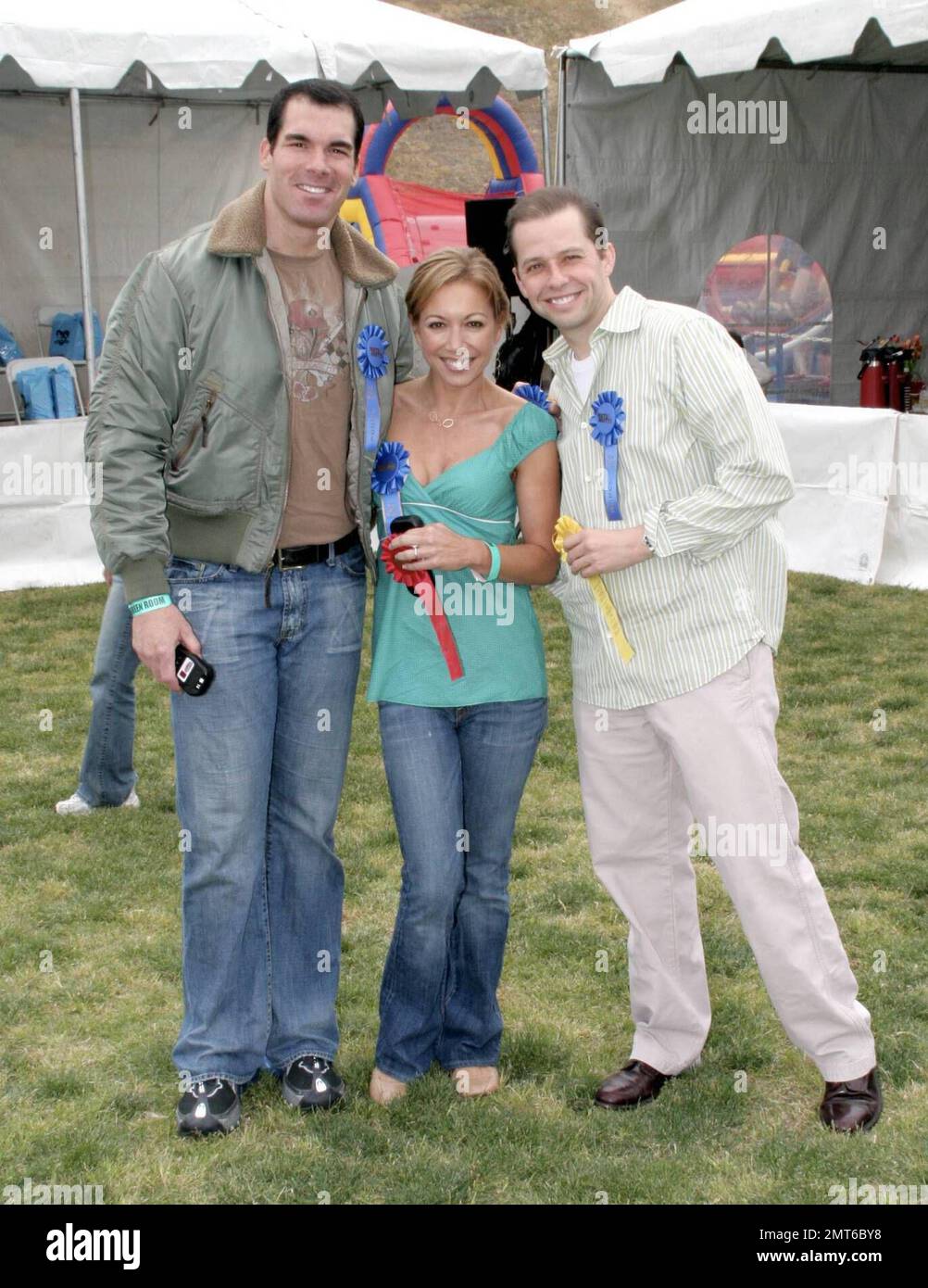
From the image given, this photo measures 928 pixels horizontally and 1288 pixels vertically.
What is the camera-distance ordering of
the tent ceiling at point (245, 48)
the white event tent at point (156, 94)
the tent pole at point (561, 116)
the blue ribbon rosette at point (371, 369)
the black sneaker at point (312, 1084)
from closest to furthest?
the blue ribbon rosette at point (371, 369)
the black sneaker at point (312, 1084)
the tent ceiling at point (245, 48)
the white event tent at point (156, 94)
the tent pole at point (561, 116)

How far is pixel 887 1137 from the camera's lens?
2.88 meters

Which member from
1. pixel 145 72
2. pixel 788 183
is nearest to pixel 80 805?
pixel 145 72

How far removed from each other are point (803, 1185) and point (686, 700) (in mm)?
923

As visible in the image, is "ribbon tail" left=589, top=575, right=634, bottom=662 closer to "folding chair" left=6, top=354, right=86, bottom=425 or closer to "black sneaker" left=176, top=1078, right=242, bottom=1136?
"black sneaker" left=176, top=1078, right=242, bottom=1136

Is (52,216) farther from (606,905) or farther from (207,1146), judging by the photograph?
(207,1146)

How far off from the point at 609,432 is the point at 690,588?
34 centimetres

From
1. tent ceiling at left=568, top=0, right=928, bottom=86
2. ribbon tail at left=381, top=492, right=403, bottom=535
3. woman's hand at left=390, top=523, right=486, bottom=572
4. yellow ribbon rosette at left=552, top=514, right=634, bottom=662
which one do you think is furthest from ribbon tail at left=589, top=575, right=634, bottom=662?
tent ceiling at left=568, top=0, right=928, bottom=86

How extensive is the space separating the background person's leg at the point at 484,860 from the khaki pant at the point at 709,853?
0.19 m

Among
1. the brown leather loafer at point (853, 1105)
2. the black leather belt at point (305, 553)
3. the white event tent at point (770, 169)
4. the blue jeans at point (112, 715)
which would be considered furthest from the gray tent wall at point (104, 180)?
the brown leather loafer at point (853, 1105)

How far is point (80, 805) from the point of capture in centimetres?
503

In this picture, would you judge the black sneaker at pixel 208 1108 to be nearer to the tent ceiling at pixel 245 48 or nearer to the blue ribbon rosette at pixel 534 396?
the blue ribbon rosette at pixel 534 396

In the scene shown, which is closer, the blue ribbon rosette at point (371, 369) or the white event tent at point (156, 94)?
the blue ribbon rosette at point (371, 369)

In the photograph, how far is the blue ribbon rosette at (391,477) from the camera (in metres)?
2.78

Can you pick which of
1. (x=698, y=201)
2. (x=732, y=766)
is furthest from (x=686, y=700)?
(x=698, y=201)
